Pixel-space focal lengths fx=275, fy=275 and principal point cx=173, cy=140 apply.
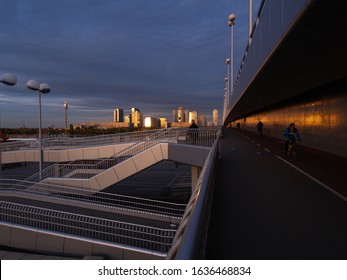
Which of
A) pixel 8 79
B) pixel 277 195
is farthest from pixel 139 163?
pixel 277 195

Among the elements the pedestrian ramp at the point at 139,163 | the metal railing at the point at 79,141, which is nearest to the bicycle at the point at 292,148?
the pedestrian ramp at the point at 139,163

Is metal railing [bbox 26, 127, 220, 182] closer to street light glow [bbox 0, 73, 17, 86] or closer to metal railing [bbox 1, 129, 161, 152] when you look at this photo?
metal railing [bbox 1, 129, 161, 152]

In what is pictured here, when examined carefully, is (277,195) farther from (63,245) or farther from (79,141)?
(79,141)

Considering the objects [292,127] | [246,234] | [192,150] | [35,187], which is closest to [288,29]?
[246,234]

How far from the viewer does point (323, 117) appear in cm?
1461

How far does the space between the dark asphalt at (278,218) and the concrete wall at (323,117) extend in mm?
5151

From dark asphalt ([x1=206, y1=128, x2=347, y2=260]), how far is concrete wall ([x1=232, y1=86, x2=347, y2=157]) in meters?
5.15

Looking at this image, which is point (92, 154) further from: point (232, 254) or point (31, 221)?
point (232, 254)

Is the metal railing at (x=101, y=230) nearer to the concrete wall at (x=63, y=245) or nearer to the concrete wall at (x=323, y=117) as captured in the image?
the concrete wall at (x=63, y=245)

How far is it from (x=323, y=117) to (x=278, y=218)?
1202 cm

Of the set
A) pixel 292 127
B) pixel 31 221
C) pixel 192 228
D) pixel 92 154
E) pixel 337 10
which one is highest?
pixel 337 10

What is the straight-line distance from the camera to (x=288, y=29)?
18.7 feet

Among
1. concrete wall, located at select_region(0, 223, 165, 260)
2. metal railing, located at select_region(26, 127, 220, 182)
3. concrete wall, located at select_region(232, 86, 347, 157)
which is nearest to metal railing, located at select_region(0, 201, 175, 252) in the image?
concrete wall, located at select_region(0, 223, 165, 260)

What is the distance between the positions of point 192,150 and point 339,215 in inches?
495
